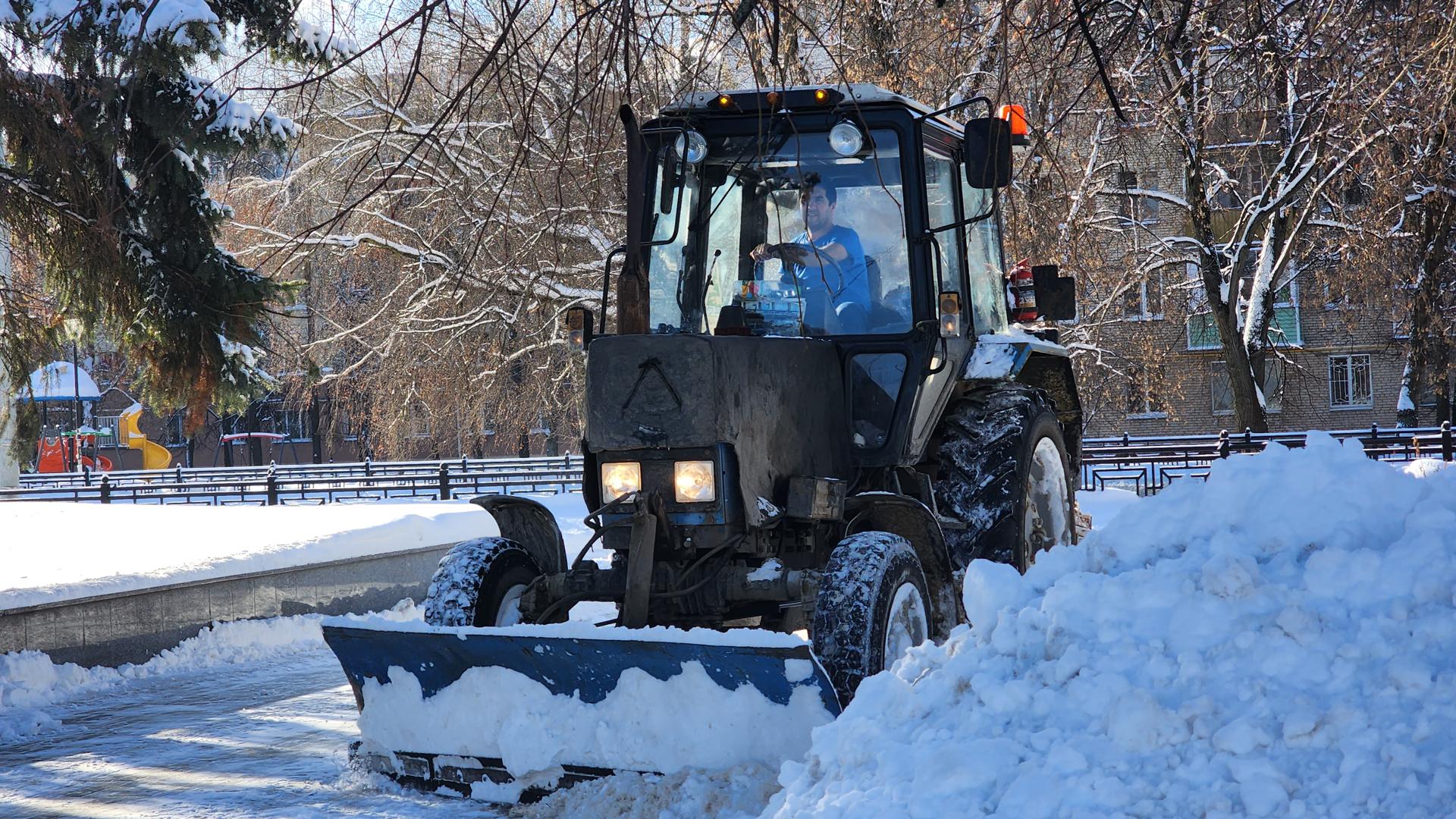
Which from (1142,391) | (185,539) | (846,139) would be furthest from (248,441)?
(846,139)

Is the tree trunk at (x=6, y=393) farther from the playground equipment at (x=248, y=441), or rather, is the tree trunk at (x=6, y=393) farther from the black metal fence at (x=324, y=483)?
the playground equipment at (x=248, y=441)

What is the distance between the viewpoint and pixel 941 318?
5707 millimetres

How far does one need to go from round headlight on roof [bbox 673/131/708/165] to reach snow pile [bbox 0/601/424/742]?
248 centimetres

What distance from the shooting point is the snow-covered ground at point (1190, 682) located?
2982mm

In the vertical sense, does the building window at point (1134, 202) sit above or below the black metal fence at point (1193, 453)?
above

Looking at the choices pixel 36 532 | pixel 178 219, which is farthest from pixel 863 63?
pixel 36 532

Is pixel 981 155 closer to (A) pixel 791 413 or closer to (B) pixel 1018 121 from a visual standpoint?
(A) pixel 791 413

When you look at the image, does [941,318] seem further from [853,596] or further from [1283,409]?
[1283,409]

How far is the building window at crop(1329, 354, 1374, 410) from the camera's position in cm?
3822

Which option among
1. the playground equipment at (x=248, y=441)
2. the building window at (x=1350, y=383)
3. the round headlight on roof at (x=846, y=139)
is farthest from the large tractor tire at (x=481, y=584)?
the playground equipment at (x=248, y=441)

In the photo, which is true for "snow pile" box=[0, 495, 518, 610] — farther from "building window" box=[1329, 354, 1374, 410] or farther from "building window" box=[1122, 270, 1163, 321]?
"building window" box=[1329, 354, 1374, 410]

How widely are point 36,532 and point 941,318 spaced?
339 inches

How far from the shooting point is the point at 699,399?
4.87 meters

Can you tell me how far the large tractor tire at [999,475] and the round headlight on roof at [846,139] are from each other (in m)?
1.46
